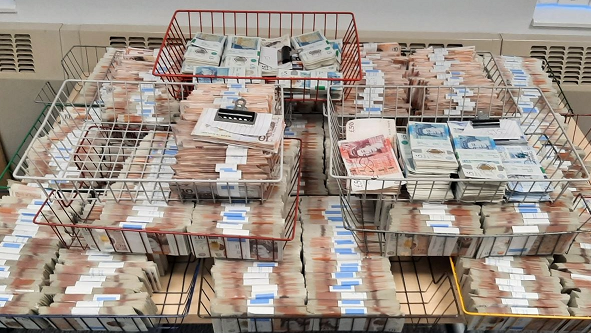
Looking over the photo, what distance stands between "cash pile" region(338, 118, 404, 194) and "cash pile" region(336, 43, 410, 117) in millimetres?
186

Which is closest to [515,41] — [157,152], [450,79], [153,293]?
[450,79]

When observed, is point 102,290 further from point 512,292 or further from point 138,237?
point 512,292

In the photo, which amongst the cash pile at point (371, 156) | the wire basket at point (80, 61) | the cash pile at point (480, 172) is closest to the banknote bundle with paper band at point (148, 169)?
the cash pile at point (371, 156)

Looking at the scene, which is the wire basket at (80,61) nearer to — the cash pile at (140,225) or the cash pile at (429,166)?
Answer: the cash pile at (140,225)

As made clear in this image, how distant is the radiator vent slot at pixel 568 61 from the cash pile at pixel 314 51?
4.98 feet

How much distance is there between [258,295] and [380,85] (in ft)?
3.80

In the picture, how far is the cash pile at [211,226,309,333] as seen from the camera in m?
1.80

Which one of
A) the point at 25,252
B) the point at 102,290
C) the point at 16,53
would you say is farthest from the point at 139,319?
the point at 16,53

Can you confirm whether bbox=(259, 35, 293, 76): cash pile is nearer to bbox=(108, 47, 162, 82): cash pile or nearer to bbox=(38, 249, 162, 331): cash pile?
bbox=(108, 47, 162, 82): cash pile

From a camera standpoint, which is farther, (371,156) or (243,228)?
(371,156)

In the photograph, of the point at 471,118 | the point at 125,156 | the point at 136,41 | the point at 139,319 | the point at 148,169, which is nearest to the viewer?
the point at 139,319

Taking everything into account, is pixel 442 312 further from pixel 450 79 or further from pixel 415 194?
pixel 450 79

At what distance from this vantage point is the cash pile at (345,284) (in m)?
1.81

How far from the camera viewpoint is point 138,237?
1.88 m
